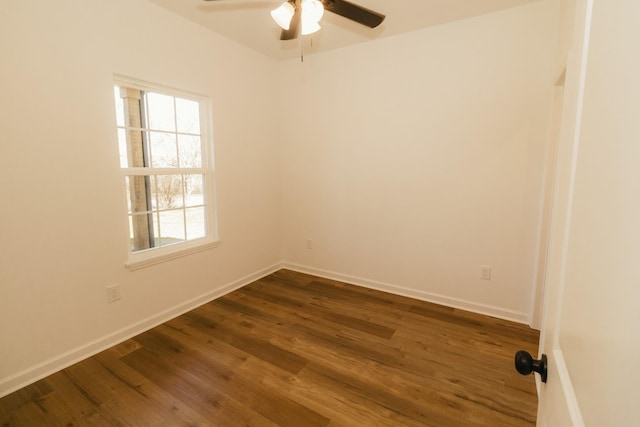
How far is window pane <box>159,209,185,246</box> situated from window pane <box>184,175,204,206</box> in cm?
15

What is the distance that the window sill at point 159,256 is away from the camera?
2.40 meters

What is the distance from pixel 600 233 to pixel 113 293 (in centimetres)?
278

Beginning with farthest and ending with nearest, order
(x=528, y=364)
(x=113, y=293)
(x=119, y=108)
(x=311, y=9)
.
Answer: (x=119, y=108)
(x=113, y=293)
(x=311, y=9)
(x=528, y=364)

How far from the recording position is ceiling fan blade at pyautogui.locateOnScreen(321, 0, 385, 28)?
172cm

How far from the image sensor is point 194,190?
294 centimetres

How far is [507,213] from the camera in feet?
8.52

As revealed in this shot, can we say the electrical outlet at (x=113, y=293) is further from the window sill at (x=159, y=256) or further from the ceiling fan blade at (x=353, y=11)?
the ceiling fan blade at (x=353, y=11)

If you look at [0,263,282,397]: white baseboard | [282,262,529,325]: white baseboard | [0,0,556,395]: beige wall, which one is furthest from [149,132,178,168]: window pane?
[282,262,529,325]: white baseboard

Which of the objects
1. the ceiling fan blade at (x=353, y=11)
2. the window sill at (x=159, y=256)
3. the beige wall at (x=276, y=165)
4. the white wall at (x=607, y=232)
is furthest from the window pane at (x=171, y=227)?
the white wall at (x=607, y=232)

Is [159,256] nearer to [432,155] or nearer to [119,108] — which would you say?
[119,108]

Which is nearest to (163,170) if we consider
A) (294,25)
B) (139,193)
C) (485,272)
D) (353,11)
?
(139,193)

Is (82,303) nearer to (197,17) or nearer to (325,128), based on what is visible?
(197,17)

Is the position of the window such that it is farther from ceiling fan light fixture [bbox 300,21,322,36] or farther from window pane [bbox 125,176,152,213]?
ceiling fan light fixture [bbox 300,21,322,36]

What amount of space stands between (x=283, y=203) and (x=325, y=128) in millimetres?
1125
